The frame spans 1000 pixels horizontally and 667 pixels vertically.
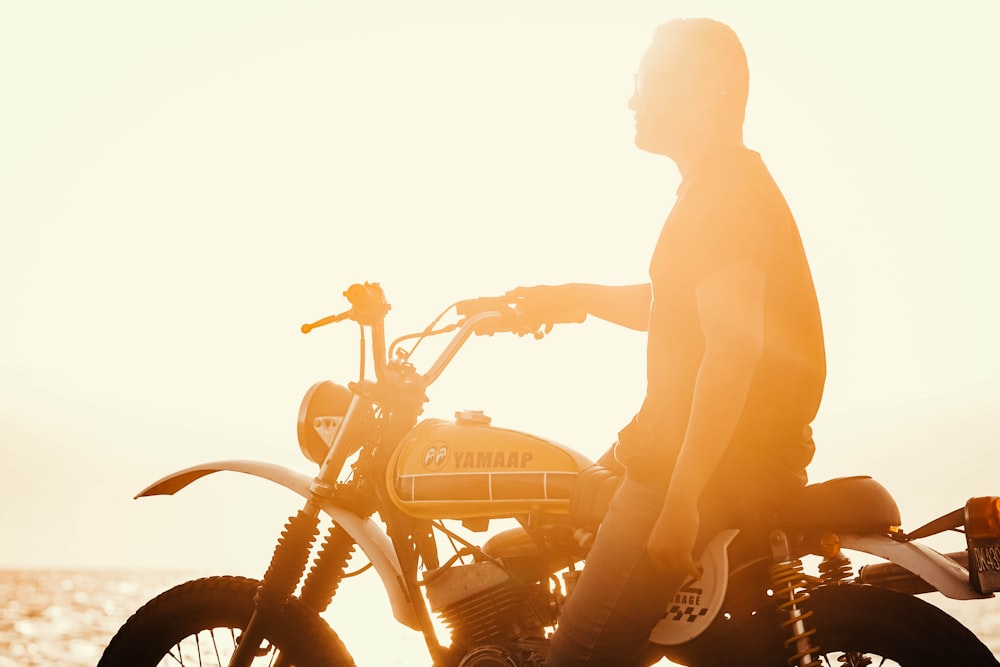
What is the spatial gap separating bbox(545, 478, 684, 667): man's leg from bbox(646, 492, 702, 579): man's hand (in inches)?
4.8

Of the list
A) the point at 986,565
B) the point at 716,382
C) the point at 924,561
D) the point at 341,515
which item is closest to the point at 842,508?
the point at 924,561

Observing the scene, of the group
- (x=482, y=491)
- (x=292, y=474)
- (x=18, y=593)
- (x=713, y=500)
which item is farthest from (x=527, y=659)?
(x=18, y=593)

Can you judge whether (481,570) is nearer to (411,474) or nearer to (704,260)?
(411,474)

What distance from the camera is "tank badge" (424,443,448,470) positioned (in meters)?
3.08

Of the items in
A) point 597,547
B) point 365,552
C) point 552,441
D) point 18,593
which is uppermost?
point 18,593

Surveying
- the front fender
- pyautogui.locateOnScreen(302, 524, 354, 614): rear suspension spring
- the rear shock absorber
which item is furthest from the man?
pyautogui.locateOnScreen(302, 524, 354, 614): rear suspension spring

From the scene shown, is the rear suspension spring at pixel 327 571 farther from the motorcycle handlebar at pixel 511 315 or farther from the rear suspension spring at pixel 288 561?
the motorcycle handlebar at pixel 511 315

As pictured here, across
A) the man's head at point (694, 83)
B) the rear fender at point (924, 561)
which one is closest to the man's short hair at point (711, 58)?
the man's head at point (694, 83)

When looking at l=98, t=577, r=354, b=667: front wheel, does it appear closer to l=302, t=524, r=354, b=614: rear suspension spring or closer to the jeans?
l=302, t=524, r=354, b=614: rear suspension spring

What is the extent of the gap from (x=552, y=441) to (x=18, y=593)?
12.8 metres

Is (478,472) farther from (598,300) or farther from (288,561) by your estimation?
(288,561)

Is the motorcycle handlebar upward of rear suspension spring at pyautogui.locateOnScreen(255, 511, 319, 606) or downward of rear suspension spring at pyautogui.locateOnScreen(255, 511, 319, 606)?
upward

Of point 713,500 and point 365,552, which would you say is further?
point 365,552

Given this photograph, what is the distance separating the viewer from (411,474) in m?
3.14
